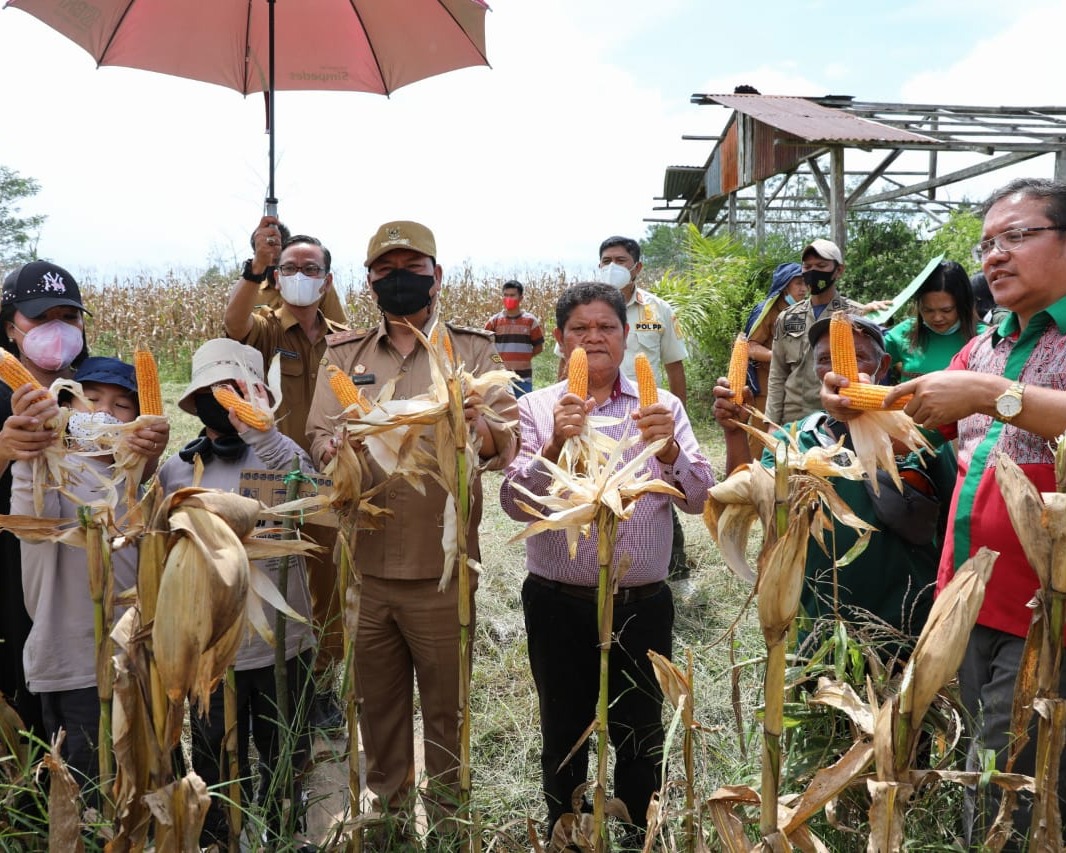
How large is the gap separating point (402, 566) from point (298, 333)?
169 centimetres

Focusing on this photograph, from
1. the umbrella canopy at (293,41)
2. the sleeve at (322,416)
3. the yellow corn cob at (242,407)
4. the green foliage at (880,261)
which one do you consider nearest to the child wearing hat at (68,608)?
Answer: the yellow corn cob at (242,407)

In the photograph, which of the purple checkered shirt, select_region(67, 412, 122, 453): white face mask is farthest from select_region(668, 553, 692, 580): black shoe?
select_region(67, 412, 122, 453): white face mask

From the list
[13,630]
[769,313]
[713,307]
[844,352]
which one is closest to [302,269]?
[13,630]

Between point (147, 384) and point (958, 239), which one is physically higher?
point (958, 239)

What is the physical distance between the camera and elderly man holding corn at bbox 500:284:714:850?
2.47 m

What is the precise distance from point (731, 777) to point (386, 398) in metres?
1.33

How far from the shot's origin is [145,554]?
3.81 ft

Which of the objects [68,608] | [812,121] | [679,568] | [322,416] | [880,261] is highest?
[812,121]

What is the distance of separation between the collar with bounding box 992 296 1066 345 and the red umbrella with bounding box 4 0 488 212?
2.55 meters

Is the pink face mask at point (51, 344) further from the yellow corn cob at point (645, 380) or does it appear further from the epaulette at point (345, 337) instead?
the yellow corn cob at point (645, 380)

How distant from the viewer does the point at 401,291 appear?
107 inches

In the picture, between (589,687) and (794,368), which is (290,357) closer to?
(589,687)

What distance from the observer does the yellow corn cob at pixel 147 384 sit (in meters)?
1.91

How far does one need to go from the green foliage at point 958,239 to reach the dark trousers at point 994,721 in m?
9.66
